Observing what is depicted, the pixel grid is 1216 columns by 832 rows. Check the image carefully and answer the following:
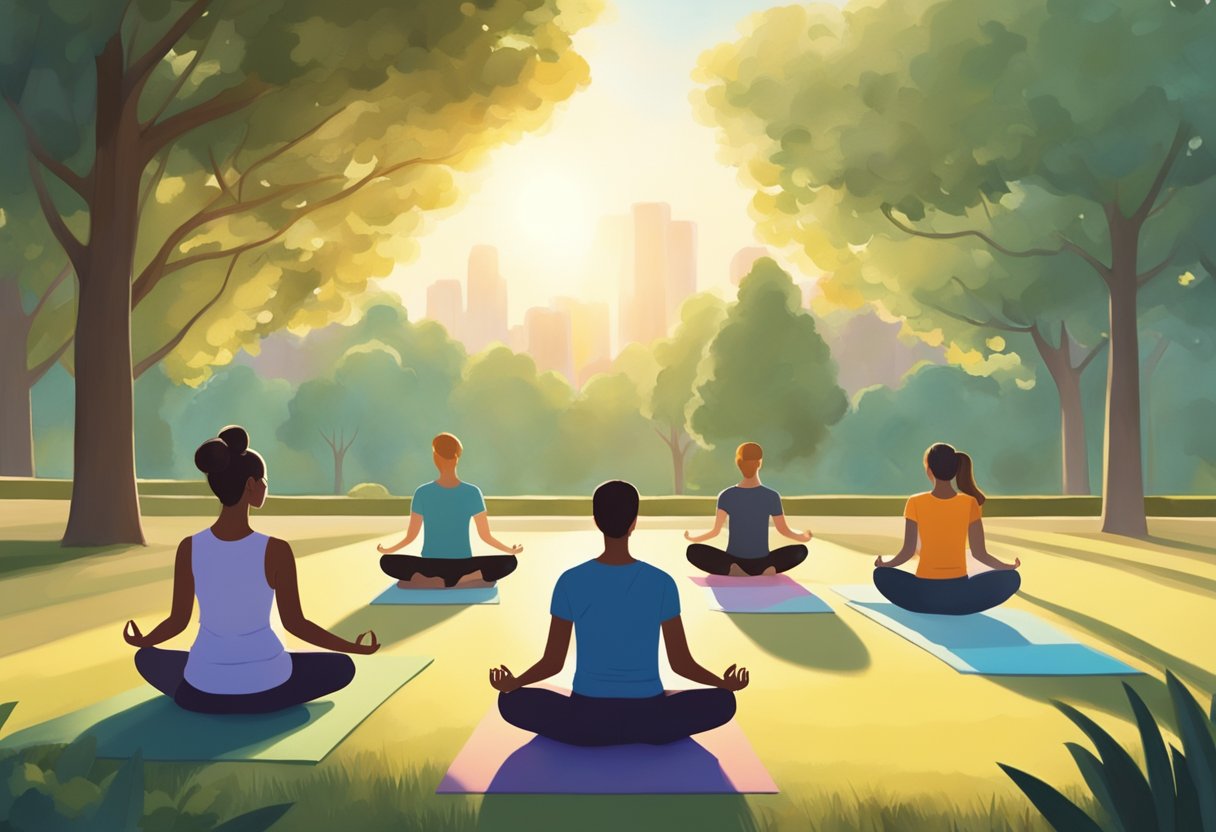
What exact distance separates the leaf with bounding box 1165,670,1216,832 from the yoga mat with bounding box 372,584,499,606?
7380 millimetres

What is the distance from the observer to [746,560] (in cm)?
1096

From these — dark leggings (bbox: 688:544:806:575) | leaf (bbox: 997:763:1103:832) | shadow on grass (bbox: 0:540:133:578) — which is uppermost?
leaf (bbox: 997:763:1103:832)

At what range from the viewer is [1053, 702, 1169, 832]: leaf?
365 cm

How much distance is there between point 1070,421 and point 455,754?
27.1m

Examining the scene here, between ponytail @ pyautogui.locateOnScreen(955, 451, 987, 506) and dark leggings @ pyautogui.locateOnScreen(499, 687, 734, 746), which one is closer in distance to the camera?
dark leggings @ pyautogui.locateOnScreen(499, 687, 734, 746)

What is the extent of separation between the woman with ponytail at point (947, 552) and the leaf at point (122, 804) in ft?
22.2

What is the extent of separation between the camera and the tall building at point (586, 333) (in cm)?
13638

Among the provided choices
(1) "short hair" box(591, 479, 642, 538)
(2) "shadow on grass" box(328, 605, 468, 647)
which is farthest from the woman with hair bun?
(2) "shadow on grass" box(328, 605, 468, 647)

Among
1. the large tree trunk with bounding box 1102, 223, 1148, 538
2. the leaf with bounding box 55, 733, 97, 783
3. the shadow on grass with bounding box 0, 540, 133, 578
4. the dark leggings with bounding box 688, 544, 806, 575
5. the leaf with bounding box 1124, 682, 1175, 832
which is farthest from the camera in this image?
the large tree trunk with bounding box 1102, 223, 1148, 538

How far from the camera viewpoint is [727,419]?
3297cm

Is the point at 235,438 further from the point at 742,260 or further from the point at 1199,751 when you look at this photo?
the point at 742,260

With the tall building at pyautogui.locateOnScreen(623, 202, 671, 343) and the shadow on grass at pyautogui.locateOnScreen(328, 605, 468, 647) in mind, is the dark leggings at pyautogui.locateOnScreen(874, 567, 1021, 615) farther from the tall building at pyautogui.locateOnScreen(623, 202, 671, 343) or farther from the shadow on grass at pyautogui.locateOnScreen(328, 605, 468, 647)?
the tall building at pyautogui.locateOnScreen(623, 202, 671, 343)

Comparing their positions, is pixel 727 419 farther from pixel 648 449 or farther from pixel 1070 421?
pixel 648 449

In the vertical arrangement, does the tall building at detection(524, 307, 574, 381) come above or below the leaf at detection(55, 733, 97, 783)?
above
